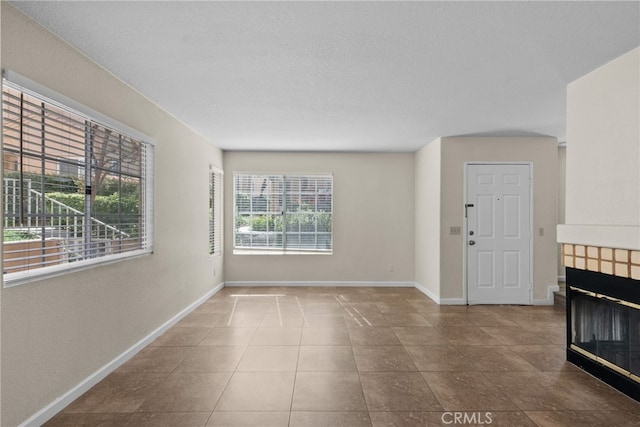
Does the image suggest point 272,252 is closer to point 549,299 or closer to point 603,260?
point 549,299

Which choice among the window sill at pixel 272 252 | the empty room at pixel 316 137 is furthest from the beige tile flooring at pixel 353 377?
the window sill at pixel 272 252

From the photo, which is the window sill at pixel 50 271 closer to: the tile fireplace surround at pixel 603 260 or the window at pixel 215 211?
the window at pixel 215 211

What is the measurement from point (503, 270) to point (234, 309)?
3996mm

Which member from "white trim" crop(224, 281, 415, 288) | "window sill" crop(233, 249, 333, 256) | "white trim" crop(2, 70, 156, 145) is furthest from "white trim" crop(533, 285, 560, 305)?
"white trim" crop(2, 70, 156, 145)

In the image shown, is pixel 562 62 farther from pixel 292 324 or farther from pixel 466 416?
pixel 292 324

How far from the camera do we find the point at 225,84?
330cm

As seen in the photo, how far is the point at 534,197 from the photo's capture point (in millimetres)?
5512

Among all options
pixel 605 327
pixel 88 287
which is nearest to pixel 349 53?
pixel 88 287

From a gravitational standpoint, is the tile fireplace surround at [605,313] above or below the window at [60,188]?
below

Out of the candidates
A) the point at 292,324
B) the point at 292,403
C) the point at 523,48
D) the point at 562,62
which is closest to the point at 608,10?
the point at 523,48

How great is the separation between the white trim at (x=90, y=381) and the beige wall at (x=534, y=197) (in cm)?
390

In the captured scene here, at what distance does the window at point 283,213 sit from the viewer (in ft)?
22.3

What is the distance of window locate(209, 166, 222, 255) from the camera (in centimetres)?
604

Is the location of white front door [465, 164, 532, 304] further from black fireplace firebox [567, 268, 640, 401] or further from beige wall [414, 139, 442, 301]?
black fireplace firebox [567, 268, 640, 401]
